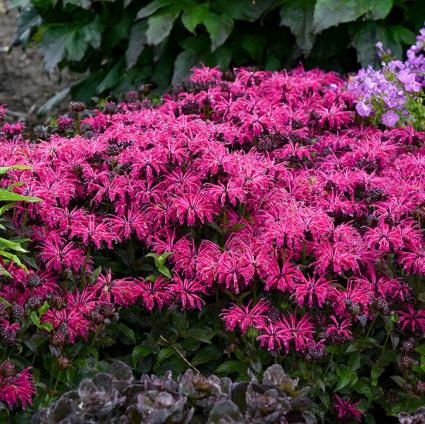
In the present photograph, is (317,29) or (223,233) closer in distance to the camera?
(223,233)

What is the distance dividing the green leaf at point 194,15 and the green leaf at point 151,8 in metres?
0.12

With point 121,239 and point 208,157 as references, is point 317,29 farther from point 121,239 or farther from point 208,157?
point 121,239

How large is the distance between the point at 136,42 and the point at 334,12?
110 centimetres

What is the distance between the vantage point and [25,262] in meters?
2.15

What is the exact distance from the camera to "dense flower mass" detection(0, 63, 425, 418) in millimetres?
2119

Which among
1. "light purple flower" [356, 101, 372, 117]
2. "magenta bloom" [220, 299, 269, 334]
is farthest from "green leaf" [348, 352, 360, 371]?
"light purple flower" [356, 101, 372, 117]

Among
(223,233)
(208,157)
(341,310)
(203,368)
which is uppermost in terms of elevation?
(208,157)

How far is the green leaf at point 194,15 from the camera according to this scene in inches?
145

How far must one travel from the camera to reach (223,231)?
2.27m

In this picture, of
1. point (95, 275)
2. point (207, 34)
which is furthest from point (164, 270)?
point (207, 34)

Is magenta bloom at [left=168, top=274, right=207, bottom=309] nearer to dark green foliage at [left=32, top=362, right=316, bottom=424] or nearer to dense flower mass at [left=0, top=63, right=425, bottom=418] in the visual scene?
dense flower mass at [left=0, top=63, right=425, bottom=418]

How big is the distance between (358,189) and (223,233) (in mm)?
474

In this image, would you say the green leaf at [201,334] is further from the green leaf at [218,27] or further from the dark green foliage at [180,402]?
the green leaf at [218,27]

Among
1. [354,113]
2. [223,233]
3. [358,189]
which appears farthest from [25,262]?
[354,113]
